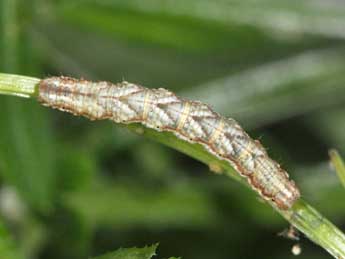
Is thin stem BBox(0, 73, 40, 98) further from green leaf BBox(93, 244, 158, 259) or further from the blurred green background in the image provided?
the blurred green background

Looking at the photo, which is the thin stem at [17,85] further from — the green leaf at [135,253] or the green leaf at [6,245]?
the green leaf at [135,253]

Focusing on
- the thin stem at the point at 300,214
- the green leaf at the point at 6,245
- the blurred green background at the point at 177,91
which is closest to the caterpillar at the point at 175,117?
the thin stem at the point at 300,214

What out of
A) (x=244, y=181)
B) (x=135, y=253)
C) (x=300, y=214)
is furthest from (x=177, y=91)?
(x=135, y=253)

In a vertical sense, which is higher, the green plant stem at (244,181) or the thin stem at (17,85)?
the thin stem at (17,85)

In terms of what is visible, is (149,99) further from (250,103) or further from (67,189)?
(250,103)

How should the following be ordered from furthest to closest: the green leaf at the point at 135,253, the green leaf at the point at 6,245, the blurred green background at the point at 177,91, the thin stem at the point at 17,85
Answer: the blurred green background at the point at 177,91, the green leaf at the point at 6,245, the thin stem at the point at 17,85, the green leaf at the point at 135,253

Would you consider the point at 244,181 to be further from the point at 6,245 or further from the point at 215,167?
the point at 6,245
